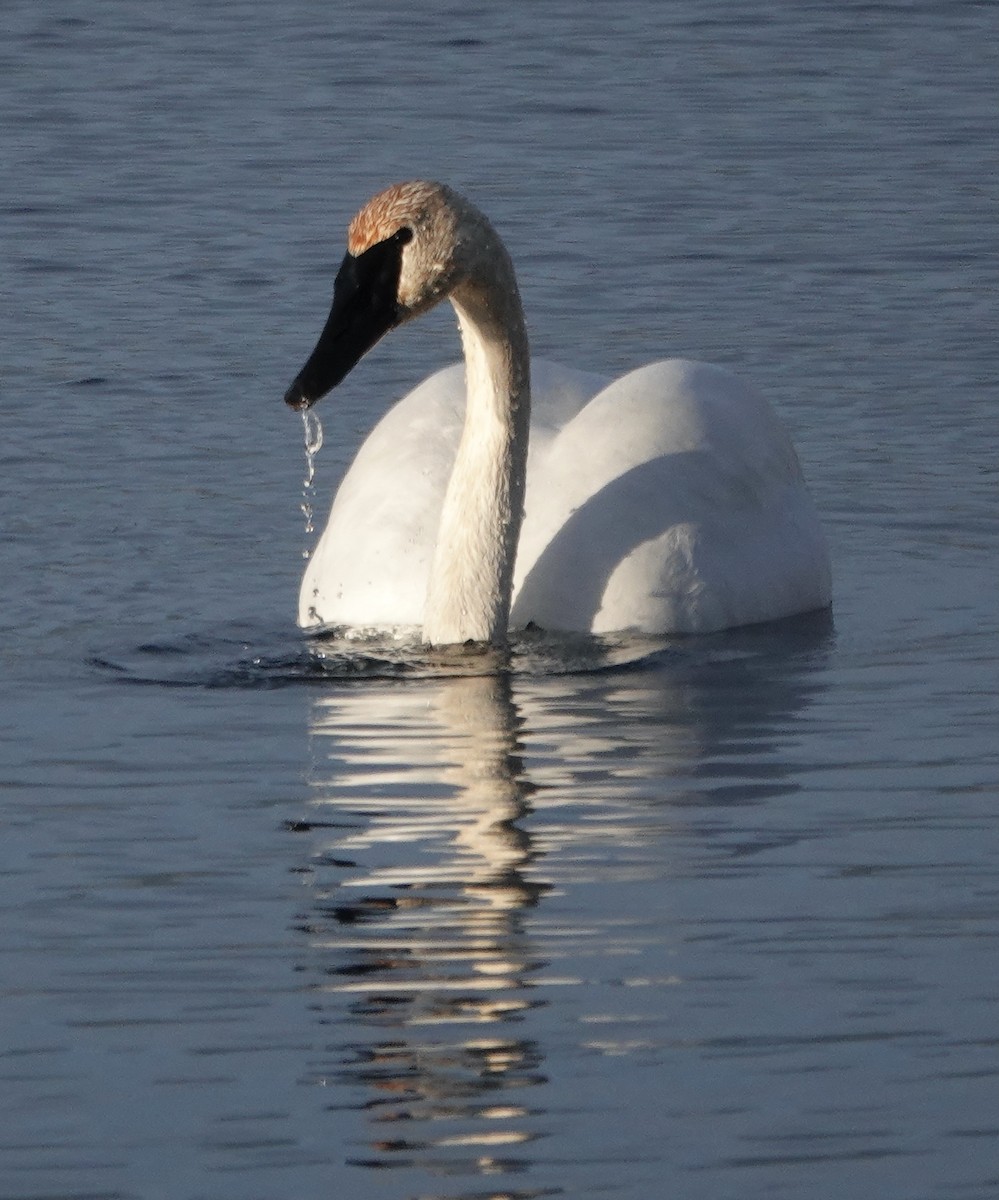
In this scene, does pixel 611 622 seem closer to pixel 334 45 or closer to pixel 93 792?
pixel 93 792

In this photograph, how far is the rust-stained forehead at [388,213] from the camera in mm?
8922

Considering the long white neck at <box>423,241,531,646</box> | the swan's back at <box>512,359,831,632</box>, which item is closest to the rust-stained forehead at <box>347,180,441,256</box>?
the long white neck at <box>423,241,531,646</box>

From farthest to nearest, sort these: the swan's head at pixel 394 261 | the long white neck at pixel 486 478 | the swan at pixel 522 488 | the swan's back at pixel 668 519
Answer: the swan's back at pixel 668 519
the long white neck at pixel 486 478
the swan at pixel 522 488
the swan's head at pixel 394 261

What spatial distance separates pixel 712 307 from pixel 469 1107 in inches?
383

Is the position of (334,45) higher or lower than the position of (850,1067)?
higher

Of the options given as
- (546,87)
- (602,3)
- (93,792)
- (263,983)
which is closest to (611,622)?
(93,792)

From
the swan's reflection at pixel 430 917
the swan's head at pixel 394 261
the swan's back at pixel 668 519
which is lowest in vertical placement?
the swan's reflection at pixel 430 917

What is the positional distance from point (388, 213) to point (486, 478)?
1.01 meters

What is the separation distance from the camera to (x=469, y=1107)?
5699mm

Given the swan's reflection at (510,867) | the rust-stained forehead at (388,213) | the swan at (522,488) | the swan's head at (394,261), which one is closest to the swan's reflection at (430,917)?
the swan's reflection at (510,867)

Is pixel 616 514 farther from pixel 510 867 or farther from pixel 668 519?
pixel 510 867

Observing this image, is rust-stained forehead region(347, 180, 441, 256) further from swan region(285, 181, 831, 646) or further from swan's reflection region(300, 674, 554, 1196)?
swan's reflection region(300, 674, 554, 1196)

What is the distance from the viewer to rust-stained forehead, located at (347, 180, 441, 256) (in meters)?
8.92

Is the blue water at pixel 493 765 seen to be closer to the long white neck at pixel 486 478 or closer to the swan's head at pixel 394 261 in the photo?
the long white neck at pixel 486 478
